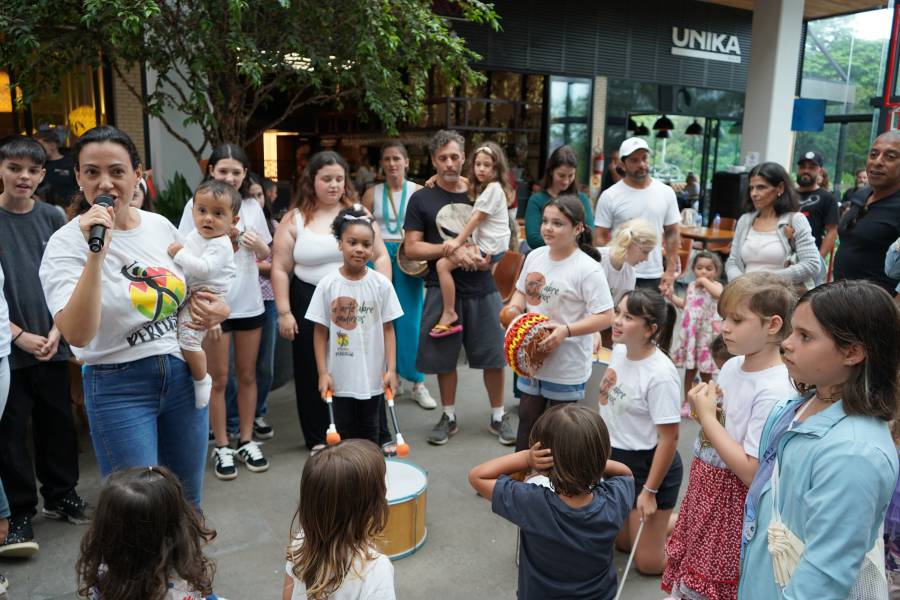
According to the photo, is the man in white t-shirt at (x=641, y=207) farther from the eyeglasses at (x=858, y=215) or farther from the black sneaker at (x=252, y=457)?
the black sneaker at (x=252, y=457)

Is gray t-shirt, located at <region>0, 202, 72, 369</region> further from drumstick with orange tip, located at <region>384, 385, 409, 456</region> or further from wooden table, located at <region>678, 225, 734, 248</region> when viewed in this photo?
wooden table, located at <region>678, 225, 734, 248</region>

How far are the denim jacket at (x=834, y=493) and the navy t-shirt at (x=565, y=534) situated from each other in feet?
1.71

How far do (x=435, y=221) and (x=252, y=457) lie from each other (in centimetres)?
186

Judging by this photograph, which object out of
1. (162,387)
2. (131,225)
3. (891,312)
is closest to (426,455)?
(162,387)

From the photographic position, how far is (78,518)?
11.8 ft

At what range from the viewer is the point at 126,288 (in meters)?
2.39

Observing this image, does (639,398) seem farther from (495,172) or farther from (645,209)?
(645,209)

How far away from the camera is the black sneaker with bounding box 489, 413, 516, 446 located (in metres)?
4.64

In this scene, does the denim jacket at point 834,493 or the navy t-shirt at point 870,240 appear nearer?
the denim jacket at point 834,493

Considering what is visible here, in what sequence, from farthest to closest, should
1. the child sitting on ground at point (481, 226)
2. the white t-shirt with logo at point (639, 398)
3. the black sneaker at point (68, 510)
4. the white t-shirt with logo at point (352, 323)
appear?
the child sitting on ground at point (481, 226)
the white t-shirt with logo at point (352, 323)
the black sneaker at point (68, 510)
the white t-shirt with logo at point (639, 398)

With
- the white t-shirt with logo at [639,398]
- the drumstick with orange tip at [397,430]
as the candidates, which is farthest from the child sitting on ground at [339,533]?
the white t-shirt with logo at [639,398]

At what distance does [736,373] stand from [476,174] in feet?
8.29

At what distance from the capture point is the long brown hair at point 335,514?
1.82 meters

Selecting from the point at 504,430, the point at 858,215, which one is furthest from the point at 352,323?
the point at 858,215
